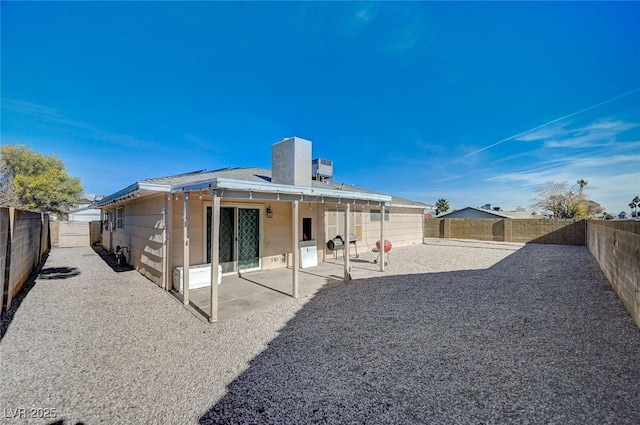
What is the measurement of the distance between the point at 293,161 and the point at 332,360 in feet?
18.0

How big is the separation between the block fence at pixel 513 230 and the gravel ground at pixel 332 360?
13.2 meters

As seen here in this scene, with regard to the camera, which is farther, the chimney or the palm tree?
the palm tree

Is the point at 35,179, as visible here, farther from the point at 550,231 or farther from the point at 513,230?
the point at 550,231

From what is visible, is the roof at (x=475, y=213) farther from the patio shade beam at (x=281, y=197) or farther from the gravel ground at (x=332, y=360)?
the patio shade beam at (x=281, y=197)

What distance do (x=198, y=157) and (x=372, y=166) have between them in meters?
13.8

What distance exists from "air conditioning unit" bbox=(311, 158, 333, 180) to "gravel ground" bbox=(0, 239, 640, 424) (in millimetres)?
7422

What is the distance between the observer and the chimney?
7.60 meters

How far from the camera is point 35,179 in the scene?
65.4 ft

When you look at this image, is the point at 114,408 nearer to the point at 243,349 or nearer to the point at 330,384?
the point at 243,349

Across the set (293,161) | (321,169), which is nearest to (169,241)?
(293,161)

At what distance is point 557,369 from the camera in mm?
2857

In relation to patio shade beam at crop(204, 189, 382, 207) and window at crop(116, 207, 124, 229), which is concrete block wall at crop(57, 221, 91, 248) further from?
patio shade beam at crop(204, 189, 382, 207)

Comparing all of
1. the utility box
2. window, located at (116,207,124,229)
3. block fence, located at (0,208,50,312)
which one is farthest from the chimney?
window, located at (116,207,124,229)

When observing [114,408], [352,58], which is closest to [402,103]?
[352,58]
